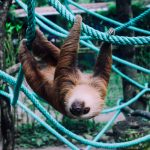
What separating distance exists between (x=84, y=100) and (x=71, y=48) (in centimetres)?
27

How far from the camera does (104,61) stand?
2.03m

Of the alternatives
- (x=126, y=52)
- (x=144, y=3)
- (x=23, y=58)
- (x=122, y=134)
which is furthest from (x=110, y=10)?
(x=23, y=58)

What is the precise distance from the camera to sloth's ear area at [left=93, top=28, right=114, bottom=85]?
200cm

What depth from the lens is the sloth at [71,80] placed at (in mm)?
1867

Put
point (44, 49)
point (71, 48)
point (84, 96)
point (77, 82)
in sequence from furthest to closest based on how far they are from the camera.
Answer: point (44, 49)
point (77, 82)
point (84, 96)
point (71, 48)

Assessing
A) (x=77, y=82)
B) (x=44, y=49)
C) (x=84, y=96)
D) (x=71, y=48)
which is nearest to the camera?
(x=71, y=48)

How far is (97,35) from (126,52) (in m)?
2.63

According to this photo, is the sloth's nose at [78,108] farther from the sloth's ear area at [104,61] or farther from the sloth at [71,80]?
the sloth's ear area at [104,61]

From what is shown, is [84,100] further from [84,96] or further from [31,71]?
[31,71]

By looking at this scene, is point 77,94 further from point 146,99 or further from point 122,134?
point 146,99

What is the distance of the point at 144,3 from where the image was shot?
8281mm

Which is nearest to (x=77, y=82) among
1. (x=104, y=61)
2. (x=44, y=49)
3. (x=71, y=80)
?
(x=71, y=80)

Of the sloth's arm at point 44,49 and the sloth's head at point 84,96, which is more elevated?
the sloth's arm at point 44,49

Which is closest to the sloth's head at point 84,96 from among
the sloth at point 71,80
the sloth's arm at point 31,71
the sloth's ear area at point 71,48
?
the sloth at point 71,80
